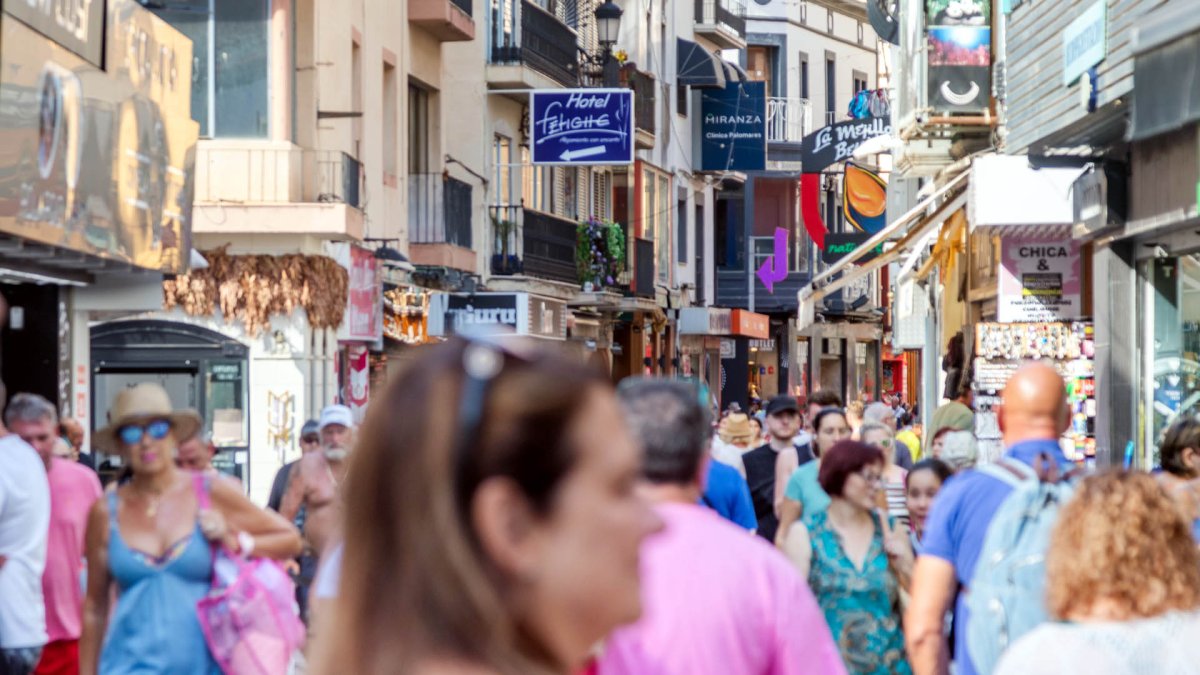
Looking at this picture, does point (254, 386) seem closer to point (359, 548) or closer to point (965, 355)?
point (965, 355)

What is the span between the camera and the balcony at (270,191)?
2356 centimetres

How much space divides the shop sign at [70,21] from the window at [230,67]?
8.93m

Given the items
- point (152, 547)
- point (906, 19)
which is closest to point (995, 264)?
point (906, 19)

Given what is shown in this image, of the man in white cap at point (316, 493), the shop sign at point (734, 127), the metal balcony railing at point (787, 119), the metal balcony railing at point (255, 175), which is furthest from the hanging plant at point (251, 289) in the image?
the metal balcony railing at point (787, 119)

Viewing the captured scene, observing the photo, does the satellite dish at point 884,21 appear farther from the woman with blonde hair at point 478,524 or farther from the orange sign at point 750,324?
the woman with blonde hair at point 478,524

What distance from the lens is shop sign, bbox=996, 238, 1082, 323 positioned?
1939 centimetres

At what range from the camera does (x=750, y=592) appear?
14.7ft

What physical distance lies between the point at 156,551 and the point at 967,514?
2.75 metres

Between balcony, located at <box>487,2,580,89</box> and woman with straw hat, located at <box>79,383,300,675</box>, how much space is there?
2610 cm

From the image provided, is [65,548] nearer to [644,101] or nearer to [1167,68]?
[1167,68]

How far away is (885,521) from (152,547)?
2.92m

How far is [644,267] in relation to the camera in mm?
44062

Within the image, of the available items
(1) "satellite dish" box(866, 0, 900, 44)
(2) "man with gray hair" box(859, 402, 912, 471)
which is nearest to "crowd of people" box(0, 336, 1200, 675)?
(2) "man with gray hair" box(859, 402, 912, 471)

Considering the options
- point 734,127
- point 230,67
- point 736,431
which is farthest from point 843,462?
point 734,127
